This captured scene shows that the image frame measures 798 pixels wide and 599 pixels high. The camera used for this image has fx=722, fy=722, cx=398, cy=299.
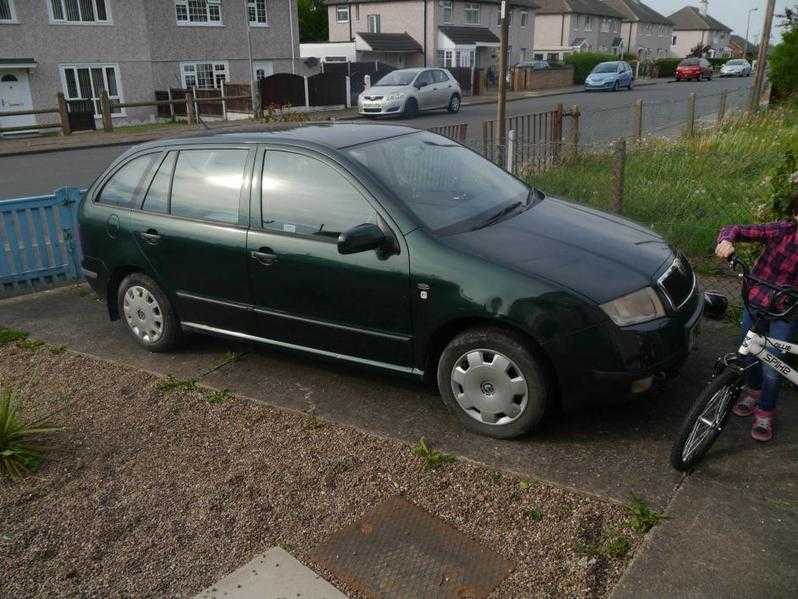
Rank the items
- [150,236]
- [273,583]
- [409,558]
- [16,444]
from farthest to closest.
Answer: [150,236] → [16,444] → [409,558] → [273,583]

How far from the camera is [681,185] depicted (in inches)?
334

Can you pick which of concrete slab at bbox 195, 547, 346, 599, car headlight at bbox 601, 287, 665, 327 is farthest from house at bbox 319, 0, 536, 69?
concrete slab at bbox 195, 547, 346, 599

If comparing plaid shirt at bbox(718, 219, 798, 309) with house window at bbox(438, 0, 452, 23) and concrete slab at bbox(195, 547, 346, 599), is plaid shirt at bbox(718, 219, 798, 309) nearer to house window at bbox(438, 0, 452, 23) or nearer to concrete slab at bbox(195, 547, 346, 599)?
concrete slab at bbox(195, 547, 346, 599)

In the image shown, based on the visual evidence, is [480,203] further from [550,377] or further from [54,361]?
[54,361]

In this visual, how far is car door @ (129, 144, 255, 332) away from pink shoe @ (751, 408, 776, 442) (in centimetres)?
321

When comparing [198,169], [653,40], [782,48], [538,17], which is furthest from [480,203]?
[653,40]

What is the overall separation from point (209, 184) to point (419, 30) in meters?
44.9

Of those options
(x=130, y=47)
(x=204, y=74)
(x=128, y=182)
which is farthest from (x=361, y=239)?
(x=204, y=74)

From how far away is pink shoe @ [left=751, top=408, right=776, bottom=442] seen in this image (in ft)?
13.1

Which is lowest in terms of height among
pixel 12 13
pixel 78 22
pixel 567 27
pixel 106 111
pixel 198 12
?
pixel 106 111

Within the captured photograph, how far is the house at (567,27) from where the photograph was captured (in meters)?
64.5

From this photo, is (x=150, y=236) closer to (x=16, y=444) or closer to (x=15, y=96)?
(x=16, y=444)

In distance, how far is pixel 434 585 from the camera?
3.09 meters

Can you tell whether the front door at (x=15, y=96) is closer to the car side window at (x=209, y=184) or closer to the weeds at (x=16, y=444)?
the car side window at (x=209, y=184)
